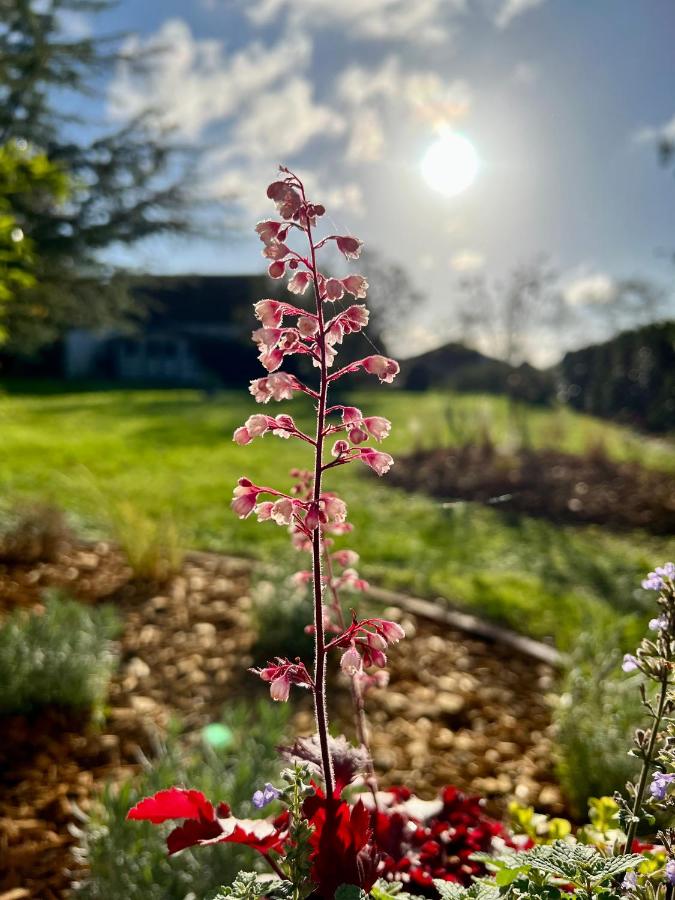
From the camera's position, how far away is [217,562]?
552 centimetres

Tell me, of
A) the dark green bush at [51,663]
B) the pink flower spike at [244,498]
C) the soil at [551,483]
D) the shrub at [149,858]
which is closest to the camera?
the pink flower spike at [244,498]

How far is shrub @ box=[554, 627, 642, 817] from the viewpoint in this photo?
2.51 meters

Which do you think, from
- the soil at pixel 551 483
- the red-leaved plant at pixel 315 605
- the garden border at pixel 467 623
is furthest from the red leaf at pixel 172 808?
the soil at pixel 551 483

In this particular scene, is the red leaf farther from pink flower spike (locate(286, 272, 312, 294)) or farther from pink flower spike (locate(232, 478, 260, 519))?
pink flower spike (locate(286, 272, 312, 294))

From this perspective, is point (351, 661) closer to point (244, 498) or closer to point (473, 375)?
point (244, 498)

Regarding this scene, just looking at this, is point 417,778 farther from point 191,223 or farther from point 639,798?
point 191,223

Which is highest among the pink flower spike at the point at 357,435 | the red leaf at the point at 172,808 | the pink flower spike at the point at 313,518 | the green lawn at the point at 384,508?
the pink flower spike at the point at 357,435

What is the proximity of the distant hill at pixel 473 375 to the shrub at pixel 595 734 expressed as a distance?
11924mm

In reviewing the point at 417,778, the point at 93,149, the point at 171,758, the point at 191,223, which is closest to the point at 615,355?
the point at 191,223

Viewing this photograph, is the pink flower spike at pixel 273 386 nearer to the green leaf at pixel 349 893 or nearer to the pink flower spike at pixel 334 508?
the pink flower spike at pixel 334 508

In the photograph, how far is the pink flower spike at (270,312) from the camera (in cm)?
115

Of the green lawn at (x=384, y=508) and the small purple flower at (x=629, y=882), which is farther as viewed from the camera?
the green lawn at (x=384, y=508)

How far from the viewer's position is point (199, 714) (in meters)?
3.35

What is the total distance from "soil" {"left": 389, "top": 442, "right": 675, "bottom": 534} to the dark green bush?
4.97 m
